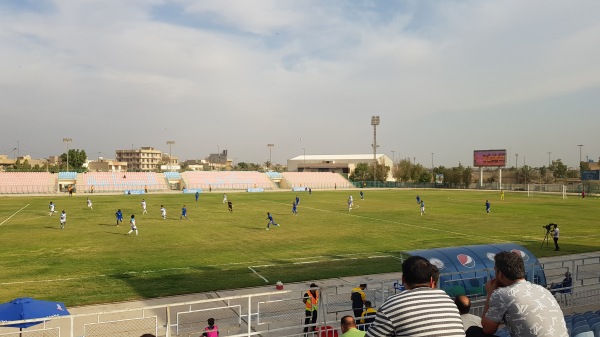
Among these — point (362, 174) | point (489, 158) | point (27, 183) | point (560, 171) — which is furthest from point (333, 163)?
point (27, 183)

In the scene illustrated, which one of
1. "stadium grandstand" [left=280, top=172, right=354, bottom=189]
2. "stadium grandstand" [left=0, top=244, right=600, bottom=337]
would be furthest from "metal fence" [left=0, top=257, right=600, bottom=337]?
"stadium grandstand" [left=280, top=172, right=354, bottom=189]

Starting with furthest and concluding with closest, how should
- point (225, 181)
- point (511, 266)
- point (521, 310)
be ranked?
point (225, 181) < point (511, 266) < point (521, 310)

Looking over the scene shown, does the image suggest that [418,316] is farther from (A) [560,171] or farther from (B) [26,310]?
(A) [560,171]

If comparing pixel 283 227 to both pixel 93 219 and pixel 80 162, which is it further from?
pixel 80 162

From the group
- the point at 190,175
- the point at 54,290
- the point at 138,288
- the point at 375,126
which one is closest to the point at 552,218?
the point at 138,288

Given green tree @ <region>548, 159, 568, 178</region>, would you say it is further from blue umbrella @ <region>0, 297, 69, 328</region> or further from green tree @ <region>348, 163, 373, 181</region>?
blue umbrella @ <region>0, 297, 69, 328</region>

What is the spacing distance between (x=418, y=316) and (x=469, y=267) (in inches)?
475

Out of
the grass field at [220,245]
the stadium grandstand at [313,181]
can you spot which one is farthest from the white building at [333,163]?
the grass field at [220,245]

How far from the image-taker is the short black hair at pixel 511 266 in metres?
4.26

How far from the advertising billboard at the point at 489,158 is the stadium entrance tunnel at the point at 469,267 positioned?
96.7 meters

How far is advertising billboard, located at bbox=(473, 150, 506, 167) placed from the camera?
103562 mm

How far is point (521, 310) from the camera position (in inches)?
160

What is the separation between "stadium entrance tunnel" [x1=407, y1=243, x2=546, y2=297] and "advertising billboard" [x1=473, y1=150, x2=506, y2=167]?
317ft

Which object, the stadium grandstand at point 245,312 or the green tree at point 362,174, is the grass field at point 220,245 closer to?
the stadium grandstand at point 245,312
